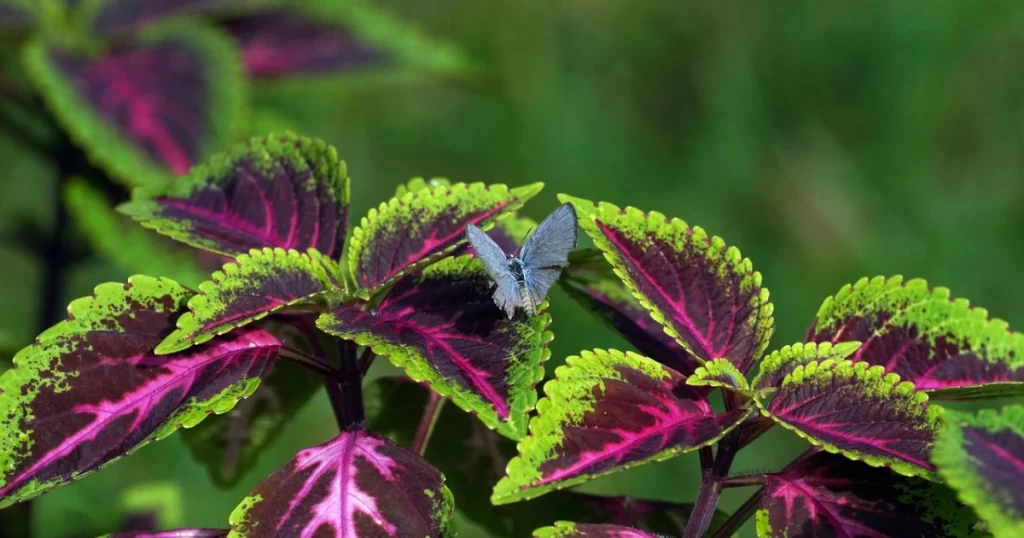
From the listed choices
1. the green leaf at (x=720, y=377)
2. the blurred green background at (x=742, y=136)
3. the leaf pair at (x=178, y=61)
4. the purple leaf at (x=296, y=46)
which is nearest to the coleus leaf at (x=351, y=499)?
the green leaf at (x=720, y=377)

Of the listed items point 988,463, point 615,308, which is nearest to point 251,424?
point 615,308

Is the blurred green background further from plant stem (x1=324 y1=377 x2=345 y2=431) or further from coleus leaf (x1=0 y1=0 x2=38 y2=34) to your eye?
plant stem (x1=324 y1=377 x2=345 y2=431)

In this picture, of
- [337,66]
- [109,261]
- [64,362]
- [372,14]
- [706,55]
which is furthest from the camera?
[706,55]

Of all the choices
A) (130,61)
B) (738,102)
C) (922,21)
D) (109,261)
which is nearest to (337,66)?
(130,61)

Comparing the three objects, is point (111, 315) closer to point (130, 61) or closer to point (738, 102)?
point (130, 61)

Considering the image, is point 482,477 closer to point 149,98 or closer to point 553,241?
point 553,241

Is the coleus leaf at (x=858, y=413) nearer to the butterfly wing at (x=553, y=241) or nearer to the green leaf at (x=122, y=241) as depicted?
the butterfly wing at (x=553, y=241)
